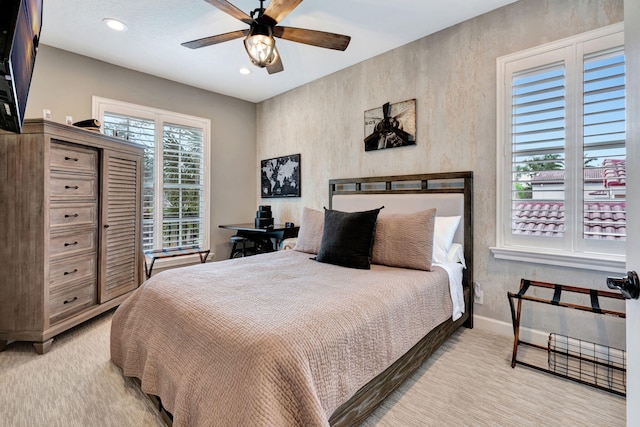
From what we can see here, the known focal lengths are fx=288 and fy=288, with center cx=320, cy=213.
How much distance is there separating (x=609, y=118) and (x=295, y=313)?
2.45 meters

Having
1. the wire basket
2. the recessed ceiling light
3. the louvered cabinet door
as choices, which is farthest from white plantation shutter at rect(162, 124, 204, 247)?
the wire basket

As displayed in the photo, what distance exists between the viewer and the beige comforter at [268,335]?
3.38ft

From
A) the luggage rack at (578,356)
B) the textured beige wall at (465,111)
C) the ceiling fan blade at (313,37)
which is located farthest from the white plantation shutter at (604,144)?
the ceiling fan blade at (313,37)

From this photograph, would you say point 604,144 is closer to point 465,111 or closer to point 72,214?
point 465,111

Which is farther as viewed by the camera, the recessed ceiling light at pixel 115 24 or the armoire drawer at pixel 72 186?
the recessed ceiling light at pixel 115 24

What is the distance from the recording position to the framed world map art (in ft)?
13.7

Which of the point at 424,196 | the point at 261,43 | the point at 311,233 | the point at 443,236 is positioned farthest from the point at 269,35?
the point at 443,236

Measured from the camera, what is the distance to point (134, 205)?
315cm

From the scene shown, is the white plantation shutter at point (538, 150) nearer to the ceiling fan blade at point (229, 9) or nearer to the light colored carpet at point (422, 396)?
the light colored carpet at point (422, 396)

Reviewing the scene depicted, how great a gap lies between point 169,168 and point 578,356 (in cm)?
463

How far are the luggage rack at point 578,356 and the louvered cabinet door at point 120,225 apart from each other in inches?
136

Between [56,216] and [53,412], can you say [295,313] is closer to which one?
[53,412]

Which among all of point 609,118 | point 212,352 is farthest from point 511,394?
point 609,118

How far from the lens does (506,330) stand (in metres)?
2.41
